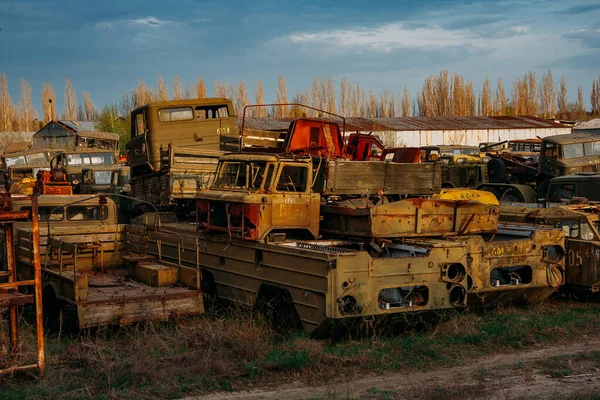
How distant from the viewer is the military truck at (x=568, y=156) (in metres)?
23.6

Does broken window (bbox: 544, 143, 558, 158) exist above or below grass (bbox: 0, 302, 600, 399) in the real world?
above

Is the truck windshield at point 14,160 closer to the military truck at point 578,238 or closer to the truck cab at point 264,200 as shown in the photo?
the truck cab at point 264,200

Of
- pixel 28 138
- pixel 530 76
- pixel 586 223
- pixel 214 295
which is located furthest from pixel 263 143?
pixel 530 76

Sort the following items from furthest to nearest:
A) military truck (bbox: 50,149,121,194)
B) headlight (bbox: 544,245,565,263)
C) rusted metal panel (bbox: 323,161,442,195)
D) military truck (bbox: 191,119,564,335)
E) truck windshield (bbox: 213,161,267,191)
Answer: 1. military truck (bbox: 50,149,121,194)
2. headlight (bbox: 544,245,565,263)
3. rusted metal panel (bbox: 323,161,442,195)
4. truck windshield (bbox: 213,161,267,191)
5. military truck (bbox: 191,119,564,335)

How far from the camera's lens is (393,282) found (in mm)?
9227

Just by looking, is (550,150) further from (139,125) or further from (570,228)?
(139,125)

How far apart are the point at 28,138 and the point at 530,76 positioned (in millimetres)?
43604

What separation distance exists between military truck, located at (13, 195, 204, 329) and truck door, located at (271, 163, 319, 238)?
1.40 m

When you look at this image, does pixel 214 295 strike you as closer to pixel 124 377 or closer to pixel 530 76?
pixel 124 377

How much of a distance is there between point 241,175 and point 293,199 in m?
0.99

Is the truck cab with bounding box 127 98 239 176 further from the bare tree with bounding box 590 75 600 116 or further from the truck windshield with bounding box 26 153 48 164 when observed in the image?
the bare tree with bounding box 590 75 600 116

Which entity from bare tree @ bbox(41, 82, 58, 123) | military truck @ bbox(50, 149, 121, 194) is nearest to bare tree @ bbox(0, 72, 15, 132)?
bare tree @ bbox(41, 82, 58, 123)

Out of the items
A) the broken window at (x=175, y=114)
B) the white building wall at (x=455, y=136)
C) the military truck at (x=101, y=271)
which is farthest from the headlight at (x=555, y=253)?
the white building wall at (x=455, y=136)

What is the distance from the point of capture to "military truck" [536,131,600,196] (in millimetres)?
23609
